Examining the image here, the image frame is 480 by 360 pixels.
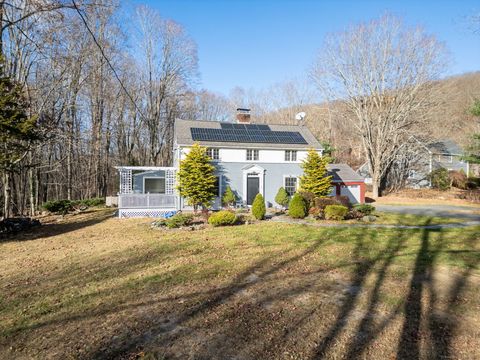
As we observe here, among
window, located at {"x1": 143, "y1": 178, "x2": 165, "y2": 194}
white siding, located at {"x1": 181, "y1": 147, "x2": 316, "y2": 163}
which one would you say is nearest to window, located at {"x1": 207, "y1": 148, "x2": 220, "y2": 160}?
white siding, located at {"x1": 181, "y1": 147, "x2": 316, "y2": 163}

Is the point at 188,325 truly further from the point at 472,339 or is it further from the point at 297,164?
the point at 297,164

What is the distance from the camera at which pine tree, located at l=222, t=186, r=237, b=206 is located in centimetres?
1741

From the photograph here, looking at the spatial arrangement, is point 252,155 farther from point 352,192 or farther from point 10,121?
point 10,121

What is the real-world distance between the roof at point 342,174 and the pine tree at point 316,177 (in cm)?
531

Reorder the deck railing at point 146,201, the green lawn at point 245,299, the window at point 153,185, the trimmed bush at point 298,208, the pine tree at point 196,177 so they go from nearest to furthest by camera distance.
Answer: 1. the green lawn at point 245,299
2. the trimmed bush at point 298,208
3. the pine tree at point 196,177
4. the deck railing at point 146,201
5. the window at point 153,185

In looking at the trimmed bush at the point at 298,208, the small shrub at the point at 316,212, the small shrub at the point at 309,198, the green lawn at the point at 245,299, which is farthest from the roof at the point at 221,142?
the green lawn at the point at 245,299

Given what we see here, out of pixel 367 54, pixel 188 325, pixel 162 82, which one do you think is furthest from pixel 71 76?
pixel 367 54

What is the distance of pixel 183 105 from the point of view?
34.7 meters

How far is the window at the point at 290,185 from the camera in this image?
1905 cm

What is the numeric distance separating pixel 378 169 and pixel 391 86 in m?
7.98

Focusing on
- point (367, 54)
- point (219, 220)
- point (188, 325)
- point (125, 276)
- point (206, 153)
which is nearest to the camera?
point (188, 325)

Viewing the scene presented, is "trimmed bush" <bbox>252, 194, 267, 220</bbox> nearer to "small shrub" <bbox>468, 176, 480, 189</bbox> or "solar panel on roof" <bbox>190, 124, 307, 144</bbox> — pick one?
"solar panel on roof" <bbox>190, 124, 307, 144</bbox>

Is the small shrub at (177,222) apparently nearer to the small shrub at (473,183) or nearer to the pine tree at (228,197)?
the pine tree at (228,197)

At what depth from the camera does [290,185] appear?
1908 cm
